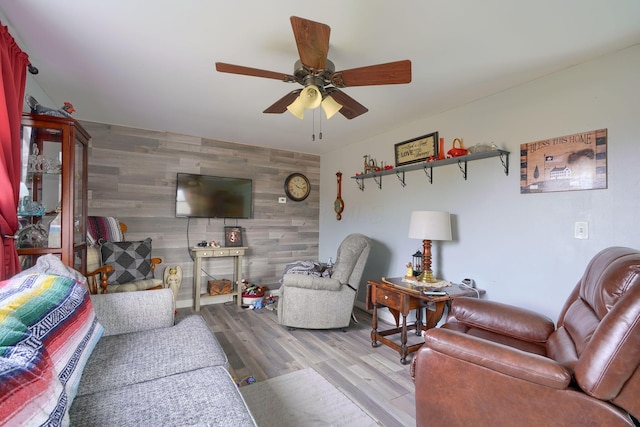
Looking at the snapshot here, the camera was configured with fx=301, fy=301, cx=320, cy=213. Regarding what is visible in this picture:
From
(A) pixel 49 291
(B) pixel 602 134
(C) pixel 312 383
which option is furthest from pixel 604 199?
(A) pixel 49 291

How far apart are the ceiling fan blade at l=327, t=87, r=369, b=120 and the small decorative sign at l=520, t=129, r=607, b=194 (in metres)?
1.34

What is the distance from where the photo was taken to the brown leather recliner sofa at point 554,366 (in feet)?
3.30

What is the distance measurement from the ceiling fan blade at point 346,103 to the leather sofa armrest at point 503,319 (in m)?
1.47

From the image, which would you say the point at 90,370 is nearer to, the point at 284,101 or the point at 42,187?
the point at 42,187

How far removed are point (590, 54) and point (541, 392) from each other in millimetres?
2067

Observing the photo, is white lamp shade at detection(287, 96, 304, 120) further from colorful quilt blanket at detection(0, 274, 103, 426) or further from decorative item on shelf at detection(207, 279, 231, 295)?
decorative item on shelf at detection(207, 279, 231, 295)

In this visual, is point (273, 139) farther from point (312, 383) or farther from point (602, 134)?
point (602, 134)

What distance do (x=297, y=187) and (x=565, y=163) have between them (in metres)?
3.36

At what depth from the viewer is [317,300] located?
3059 millimetres

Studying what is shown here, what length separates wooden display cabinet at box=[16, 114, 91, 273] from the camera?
186 centimetres

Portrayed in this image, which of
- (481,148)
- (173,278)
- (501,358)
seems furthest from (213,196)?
(501,358)

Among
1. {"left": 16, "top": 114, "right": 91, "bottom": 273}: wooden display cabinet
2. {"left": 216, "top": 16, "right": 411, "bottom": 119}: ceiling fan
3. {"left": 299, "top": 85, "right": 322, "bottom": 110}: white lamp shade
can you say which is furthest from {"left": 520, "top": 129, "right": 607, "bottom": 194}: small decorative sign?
{"left": 16, "top": 114, "right": 91, "bottom": 273}: wooden display cabinet

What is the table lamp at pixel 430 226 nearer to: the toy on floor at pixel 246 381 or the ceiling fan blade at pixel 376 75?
the ceiling fan blade at pixel 376 75

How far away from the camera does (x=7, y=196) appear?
1.52 meters
